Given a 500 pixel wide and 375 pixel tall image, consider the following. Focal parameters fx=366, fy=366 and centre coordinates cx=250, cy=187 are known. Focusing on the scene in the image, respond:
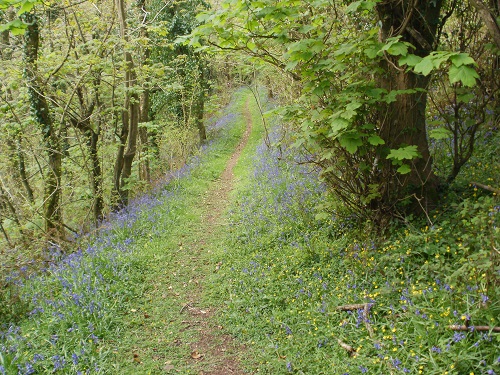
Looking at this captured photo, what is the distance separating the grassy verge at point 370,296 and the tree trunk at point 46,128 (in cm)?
502

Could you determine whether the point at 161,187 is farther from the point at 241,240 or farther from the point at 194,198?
the point at 241,240

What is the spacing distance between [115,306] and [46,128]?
18.6 feet

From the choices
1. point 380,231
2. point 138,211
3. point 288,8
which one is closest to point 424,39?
point 288,8

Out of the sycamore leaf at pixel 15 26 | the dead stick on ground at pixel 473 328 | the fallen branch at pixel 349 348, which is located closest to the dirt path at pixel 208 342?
the fallen branch at pixel 349 348

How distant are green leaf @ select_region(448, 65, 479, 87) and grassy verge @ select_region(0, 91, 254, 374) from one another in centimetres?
406

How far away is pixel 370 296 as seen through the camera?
4.29 metres

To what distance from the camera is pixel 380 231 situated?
5344mm

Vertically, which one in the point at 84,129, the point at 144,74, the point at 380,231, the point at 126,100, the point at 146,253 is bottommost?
the point at 146,253

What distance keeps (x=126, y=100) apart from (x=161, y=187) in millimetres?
3084

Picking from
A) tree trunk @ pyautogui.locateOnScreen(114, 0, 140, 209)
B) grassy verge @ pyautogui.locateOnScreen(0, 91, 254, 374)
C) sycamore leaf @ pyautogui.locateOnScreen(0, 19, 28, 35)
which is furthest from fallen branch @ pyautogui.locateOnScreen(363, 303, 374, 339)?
tree trunk @ pyautogui.locateOnScreen(114, 0, 140, 209)

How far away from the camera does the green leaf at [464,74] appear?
274 cm

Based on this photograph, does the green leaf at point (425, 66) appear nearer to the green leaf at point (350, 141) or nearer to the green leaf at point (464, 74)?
the green leaf at point (464, 74)

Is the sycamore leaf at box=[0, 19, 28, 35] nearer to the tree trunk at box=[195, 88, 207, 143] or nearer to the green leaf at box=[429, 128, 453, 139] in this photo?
the green leaf at box=[429, 128, 453, 139]

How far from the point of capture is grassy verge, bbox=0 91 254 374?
426 centimetres
